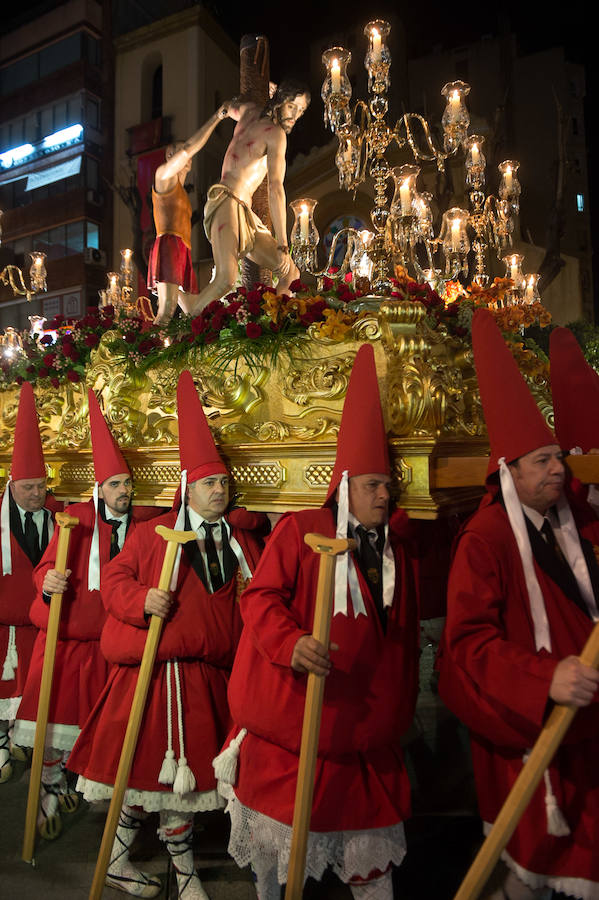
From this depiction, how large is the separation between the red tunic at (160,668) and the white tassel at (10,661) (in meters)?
1.20

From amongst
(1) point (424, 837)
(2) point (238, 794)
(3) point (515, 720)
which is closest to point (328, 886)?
(1) point (424, 837)

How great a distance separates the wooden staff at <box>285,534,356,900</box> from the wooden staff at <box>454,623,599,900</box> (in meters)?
0.50

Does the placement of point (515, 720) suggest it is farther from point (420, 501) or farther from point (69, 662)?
point (69, 662)

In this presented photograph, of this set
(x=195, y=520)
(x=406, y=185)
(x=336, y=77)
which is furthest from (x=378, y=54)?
(x=195, y=520)

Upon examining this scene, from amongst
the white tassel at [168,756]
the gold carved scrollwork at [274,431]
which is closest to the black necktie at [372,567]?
the gold carved scrollwork at [274,431]

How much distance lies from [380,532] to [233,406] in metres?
→ 1.12

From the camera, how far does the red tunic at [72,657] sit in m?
3.19

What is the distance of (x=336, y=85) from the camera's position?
15.4 ft

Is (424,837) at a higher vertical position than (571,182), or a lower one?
lower

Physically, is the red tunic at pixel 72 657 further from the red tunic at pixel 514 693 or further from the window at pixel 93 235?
the window at pixel 93 235

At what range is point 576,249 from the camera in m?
13.4

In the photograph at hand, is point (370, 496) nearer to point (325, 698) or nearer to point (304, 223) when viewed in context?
point (325, 698)

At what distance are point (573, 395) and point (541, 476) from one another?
2.23ft

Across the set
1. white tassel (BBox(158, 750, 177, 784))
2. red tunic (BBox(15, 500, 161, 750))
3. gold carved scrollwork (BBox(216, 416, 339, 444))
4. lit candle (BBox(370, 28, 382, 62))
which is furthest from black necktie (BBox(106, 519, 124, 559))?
lit candle (BBox(370, 28, 382, 62))
